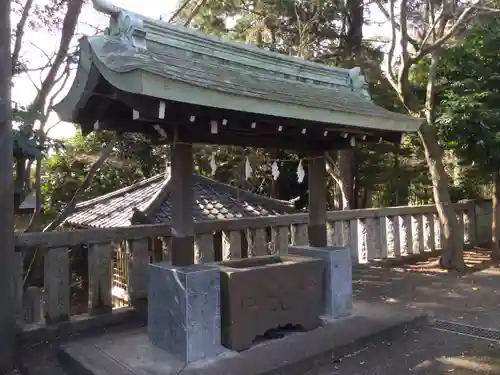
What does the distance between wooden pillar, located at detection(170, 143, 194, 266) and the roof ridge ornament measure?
1.00 meters

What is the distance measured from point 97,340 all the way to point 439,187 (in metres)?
6.53

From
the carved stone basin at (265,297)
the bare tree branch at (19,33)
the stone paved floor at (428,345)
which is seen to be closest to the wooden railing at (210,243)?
the stone paved floor at (428,345)

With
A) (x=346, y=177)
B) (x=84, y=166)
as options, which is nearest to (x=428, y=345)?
(x=346, y=177)

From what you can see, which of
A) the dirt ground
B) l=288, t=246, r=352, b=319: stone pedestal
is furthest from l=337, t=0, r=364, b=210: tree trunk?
l=288, t=246, r=352, b=319: stone pedestal

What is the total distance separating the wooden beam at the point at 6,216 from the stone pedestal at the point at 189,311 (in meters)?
1.35

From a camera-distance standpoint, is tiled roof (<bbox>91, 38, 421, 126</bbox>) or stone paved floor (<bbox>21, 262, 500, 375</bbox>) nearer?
tiled roof (<bbox>91, 38, 421, 126</bbox>)

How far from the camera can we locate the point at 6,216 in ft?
13.7

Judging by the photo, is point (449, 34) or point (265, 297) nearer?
point (265, 297)

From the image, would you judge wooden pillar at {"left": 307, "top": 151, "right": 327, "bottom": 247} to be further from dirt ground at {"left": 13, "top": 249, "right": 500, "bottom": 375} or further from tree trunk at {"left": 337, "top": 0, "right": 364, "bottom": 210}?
tree trunk at {"left": 337, "top": 0, "right": 364, "bottom": 210}

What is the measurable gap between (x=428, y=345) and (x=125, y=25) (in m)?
4.37

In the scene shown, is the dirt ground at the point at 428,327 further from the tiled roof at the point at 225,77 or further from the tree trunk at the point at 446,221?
the tiled roof at the point at 225,77

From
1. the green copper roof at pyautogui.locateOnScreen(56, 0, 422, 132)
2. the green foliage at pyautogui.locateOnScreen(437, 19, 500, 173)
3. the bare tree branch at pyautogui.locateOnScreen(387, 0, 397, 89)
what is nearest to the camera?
the green copper roof at pyautogui.locateOnScreen(56, 0, 422, 132)

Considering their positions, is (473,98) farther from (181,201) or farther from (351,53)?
(181,201)

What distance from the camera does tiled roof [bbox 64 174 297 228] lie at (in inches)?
318
